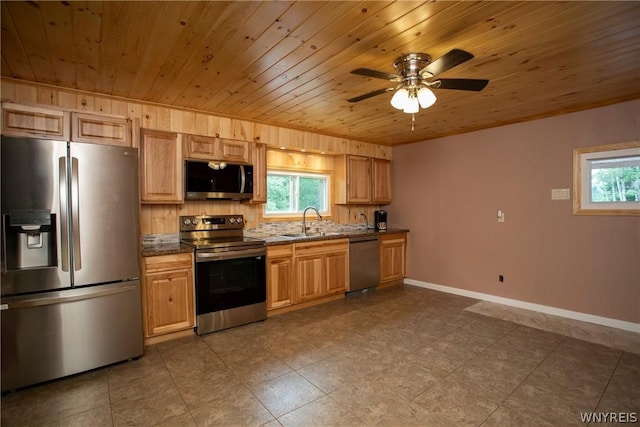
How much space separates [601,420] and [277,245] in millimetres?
3089

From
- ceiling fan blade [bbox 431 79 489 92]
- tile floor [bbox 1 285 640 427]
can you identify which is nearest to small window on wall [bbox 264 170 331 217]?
tile floor [bbox 1 285 640 427]

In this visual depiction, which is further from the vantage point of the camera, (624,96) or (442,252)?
(442,252)

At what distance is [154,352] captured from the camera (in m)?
2.93

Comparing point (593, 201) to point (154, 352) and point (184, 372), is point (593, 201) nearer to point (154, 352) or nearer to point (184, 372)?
point (184, 372)

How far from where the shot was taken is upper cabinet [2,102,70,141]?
2.33m

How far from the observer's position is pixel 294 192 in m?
4.82

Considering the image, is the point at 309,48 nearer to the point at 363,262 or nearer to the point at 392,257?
the point at 363,262

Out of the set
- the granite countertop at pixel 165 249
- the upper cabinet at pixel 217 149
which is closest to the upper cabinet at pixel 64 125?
the upper cabinet at pixel 217 149

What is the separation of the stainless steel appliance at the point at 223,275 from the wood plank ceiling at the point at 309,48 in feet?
4.70

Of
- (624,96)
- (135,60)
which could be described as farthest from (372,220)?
(135,60)

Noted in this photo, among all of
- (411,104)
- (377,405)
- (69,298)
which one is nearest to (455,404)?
(377,405)

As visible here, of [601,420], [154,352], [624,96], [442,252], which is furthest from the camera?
[442,252]

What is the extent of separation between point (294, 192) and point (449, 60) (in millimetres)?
3236

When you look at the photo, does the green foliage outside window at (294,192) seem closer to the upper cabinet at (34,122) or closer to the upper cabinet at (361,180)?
the upper cabinet at (361,180)
